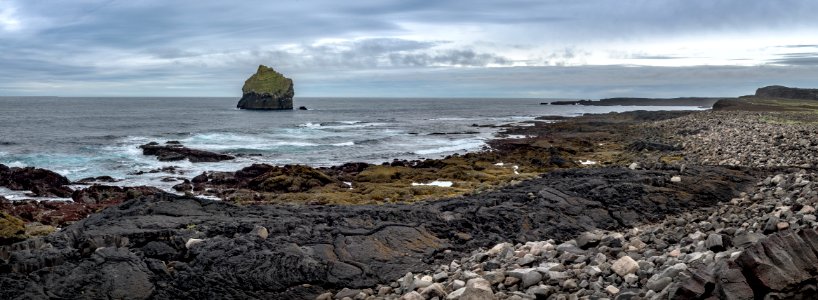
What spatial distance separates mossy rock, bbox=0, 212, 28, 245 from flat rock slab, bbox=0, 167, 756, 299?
7.63ft

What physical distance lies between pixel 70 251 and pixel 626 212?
12277 mm

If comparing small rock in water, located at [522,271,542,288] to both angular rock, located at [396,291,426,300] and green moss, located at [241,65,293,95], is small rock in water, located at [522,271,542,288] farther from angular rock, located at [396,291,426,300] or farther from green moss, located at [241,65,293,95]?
green moss, located at [241,65,293,95]

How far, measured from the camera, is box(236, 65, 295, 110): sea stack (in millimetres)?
145375

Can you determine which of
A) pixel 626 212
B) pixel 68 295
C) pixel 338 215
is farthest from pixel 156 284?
pixel 626 212

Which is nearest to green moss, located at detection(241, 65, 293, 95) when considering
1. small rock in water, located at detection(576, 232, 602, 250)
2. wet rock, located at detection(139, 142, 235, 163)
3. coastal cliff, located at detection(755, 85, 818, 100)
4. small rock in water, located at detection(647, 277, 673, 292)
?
wet rock, located at detection(139, 142, 235, 163)

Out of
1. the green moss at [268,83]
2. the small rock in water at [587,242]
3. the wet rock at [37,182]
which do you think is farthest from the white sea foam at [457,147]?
the green moss at [268,83]

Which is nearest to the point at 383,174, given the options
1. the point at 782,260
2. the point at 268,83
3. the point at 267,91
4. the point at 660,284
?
the point at 660,284

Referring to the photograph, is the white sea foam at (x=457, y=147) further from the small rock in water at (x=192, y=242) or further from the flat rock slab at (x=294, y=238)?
the small rock in water at (x=192, y=242)

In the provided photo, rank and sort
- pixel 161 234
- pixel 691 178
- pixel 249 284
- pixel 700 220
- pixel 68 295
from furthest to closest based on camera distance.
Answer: pixel 691 178, pixel 700 220, pixel 161 234, pixel 249 284, pixel 68 295

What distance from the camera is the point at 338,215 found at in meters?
14.0

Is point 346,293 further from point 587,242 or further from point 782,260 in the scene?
point 782,260

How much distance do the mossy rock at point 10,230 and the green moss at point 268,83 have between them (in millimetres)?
132952

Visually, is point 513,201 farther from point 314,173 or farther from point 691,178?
point 314,173

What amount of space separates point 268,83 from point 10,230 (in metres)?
138
